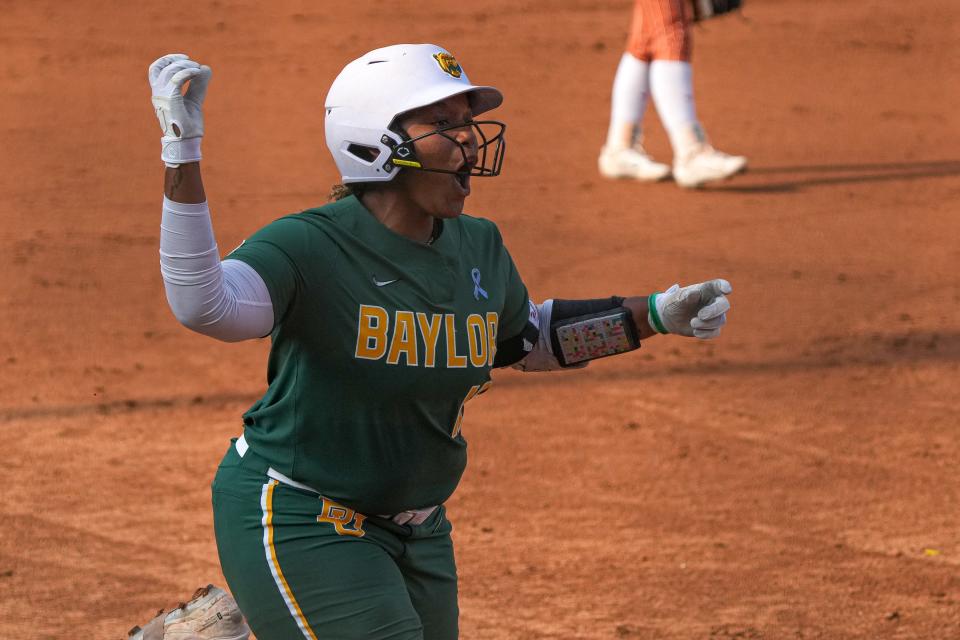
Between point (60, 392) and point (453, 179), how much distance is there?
4.91m

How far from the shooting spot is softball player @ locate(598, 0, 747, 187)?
1098 centimetres

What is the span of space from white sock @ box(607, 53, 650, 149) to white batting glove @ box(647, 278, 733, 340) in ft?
24.2

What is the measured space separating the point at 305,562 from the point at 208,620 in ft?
1.50

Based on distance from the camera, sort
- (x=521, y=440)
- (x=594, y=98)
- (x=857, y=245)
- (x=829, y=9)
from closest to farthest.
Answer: (x=521, y=440) < (x=857, y=245) < (x=594, y=98) < (x=829, y=9)

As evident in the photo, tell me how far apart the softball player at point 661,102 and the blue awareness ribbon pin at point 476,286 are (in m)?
7.49

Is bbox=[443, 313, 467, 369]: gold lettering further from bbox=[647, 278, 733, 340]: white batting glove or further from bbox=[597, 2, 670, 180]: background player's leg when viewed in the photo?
bbox=[597, 2, 670, 180]: background player's leg

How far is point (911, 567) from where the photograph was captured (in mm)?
5977

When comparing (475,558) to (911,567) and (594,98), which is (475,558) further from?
(594,98)

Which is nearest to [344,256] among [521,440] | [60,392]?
[521,440]

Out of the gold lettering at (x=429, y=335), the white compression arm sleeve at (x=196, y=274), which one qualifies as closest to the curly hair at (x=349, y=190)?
the gold lettering at (x=429, y=335)

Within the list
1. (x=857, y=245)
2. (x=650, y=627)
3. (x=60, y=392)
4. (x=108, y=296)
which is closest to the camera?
(x=650, y=627)

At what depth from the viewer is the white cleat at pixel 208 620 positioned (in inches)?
149

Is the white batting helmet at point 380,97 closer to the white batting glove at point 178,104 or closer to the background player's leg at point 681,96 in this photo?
the white batting glove at point 178,104

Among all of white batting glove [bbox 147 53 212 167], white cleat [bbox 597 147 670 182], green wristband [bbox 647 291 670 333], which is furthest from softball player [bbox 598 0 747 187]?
white batting glove [bbox 147 53 212 167]
